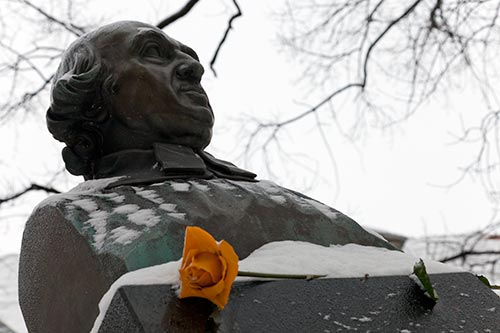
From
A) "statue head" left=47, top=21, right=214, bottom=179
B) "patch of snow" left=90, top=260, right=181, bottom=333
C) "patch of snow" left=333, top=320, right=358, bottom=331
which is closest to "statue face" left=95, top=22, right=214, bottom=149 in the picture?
"statue head" left=47, top=21, right=214, bottom=179

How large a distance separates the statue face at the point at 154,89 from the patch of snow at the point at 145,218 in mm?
408

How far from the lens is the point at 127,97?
2.33 metres

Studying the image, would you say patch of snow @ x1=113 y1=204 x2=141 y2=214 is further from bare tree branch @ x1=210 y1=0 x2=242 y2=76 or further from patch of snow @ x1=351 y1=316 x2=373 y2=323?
bare tree branch @ x1=210 y1=0 x2=242 y2=76

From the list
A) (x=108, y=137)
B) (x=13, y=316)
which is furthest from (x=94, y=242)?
(x=13, y=316)

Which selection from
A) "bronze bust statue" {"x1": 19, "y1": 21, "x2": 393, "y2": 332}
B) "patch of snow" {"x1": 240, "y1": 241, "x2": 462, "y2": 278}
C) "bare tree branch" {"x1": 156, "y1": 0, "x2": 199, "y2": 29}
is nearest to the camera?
"patch of snow" {"x1": 240, "y1": 241, "x2": 462, "y2": 278}

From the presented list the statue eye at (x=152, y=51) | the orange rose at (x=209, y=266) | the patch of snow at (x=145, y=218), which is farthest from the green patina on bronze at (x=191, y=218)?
the statue eye at (x=152, y=51)

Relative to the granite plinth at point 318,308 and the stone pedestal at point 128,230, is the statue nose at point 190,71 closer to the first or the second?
the stone pedestal at point 128,230

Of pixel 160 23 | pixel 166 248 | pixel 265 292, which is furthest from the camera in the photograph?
pixel 160 23

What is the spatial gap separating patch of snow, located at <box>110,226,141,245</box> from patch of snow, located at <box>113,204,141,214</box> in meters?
0.09

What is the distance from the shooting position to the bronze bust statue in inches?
74.3

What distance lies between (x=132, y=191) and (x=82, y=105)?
40cm

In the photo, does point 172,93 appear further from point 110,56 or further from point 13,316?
point 13,316

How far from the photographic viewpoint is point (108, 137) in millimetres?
2381

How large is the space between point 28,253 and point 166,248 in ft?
1.79
